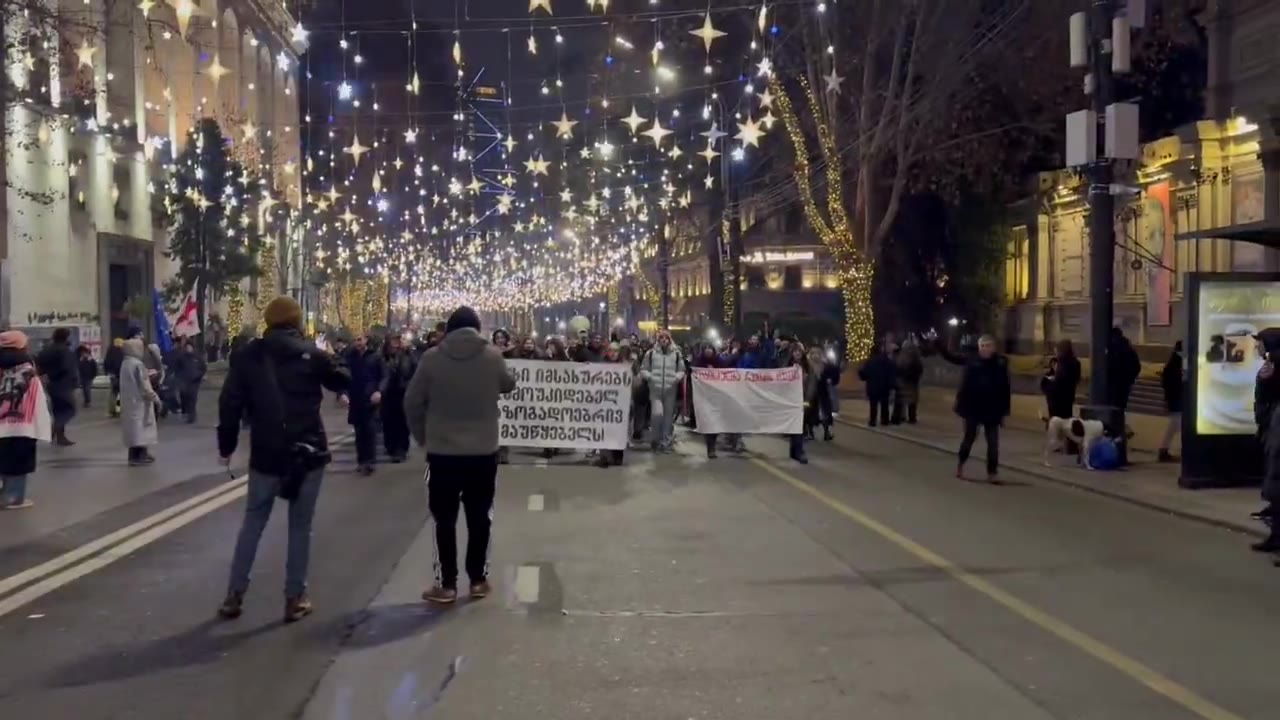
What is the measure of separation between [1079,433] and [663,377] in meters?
5.71

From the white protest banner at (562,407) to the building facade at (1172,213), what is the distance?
10984 millimetres

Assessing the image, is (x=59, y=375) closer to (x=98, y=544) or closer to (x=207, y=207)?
(x=98, y=544)

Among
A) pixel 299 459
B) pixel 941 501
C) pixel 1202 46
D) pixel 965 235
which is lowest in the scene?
pixel 941 501

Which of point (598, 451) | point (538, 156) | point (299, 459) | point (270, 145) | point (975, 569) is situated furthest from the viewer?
point (270, 145)

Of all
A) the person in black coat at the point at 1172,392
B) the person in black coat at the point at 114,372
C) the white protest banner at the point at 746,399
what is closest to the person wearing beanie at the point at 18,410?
the white protest banner at the point at 746,399

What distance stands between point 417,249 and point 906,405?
4554 cm

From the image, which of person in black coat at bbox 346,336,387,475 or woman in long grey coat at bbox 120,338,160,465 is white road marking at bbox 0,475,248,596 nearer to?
person in black coat at bbox 346,336,387,475

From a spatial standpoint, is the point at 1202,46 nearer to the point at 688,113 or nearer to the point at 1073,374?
the point at 688,113

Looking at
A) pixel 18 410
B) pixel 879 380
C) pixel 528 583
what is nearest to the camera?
pixel 528 583

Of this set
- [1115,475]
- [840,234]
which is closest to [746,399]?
[1115,475]

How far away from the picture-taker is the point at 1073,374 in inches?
699

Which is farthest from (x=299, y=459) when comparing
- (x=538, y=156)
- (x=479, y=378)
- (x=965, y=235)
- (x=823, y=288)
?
(x=823, y=288)

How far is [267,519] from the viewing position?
7.64 meters

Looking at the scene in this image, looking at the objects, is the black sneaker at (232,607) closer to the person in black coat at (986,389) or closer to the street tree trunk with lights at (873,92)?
the person in black coat at (986,389)
